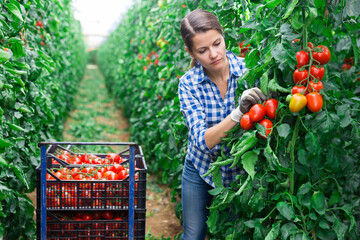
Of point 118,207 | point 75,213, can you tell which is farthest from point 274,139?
point 75,213

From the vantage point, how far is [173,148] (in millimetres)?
3492

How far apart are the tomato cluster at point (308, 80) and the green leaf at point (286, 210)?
0.38 m

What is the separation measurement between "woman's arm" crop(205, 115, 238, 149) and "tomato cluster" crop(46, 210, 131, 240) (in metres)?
0.67

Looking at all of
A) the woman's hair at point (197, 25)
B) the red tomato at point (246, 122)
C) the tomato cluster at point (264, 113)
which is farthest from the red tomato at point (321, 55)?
the woman's hair at point (197, 25)

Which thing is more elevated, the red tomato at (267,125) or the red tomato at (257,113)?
the red tomato at (257,113)

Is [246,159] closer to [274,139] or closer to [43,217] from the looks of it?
[274,139]

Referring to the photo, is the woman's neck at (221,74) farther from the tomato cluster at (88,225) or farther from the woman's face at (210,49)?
the tomato cluster at (88,225)

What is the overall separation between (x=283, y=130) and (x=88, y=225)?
1.17 meters

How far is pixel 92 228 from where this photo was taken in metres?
2.18

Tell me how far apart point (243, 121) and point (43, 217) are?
3.68 ft

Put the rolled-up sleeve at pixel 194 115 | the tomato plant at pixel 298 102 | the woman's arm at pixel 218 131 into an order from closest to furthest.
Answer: the tomato plant at pixel 298 102 → the woman's arm at pixel 218 131 → the rolled-up sleeve at pixel 194 115

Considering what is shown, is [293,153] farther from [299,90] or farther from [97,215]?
[97,215]

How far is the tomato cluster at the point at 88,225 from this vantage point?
2.14 metres

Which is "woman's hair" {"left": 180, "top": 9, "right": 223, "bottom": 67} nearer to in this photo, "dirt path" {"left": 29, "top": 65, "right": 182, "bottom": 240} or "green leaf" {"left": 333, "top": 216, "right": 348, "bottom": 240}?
"green leaf" {"left": 333, "top": 216, "right": 348, "bottom": 240}
